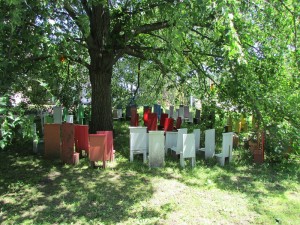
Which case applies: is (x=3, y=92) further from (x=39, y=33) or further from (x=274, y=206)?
(x=274, y=206)

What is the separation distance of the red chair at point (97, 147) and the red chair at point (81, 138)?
2.46 ft

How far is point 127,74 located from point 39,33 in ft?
41.8

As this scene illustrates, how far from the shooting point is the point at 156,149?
698 cm

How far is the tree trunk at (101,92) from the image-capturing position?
8648 millimetres

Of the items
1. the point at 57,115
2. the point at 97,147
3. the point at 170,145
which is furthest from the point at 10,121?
the point at 57,115

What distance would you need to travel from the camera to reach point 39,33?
479 centimetres

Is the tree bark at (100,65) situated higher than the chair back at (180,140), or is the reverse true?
the tree bark at (100,65)

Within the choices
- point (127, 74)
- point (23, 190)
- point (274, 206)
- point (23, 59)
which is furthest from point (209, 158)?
point (127, 74)

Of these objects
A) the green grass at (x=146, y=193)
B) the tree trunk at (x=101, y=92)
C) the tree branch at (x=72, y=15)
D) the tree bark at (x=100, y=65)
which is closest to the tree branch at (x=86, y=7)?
the tree bark at (x=100, y=65)

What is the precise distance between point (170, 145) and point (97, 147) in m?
2.23

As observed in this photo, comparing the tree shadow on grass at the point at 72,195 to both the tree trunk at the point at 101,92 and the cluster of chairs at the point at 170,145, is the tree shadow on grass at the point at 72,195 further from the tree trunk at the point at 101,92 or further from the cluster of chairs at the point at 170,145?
the tree trunk at the point at 101,92

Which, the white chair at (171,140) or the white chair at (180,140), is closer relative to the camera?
the white chair at (180,140)

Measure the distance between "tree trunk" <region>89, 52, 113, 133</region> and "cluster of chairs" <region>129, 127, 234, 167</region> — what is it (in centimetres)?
177

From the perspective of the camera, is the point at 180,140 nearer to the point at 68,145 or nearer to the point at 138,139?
the point at 138,139
